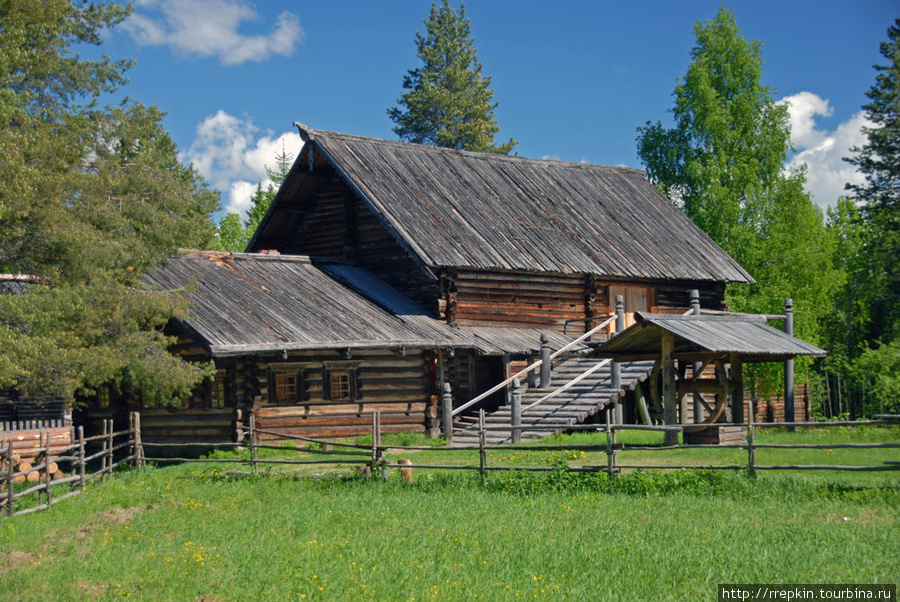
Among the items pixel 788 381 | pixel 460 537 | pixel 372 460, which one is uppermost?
pixel 788 381

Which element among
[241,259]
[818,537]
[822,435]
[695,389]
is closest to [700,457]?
[695,389]

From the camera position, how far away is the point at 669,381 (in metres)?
20.0

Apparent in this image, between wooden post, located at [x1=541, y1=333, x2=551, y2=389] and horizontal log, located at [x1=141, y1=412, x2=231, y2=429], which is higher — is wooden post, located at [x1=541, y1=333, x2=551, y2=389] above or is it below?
above

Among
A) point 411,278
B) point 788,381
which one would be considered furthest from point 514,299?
point 788,381

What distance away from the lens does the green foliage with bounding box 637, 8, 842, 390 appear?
116 feet

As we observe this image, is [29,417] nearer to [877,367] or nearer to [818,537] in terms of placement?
[818,537]

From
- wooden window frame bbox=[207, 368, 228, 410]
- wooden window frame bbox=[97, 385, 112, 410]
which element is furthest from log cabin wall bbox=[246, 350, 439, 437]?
wooden window frame bbox=[97, 385, 112, 410]

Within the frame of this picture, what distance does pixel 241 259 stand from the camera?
2800 cm

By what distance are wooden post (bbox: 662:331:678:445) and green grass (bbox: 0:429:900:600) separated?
2606mm

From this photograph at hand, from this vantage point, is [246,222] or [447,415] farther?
[246,222]

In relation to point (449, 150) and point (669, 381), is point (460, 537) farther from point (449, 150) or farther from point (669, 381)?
point (449, 150)

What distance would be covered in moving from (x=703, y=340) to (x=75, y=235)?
1193 centimetres

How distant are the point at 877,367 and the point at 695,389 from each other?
10827 mm

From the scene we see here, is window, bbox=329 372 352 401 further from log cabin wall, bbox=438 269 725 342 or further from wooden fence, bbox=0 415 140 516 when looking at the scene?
wooden fence, bbox=0 415 140 516
